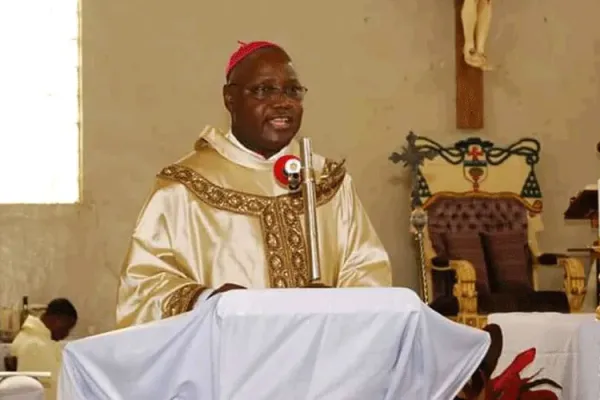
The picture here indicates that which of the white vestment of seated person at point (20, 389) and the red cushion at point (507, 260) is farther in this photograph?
the red cushion at point (507, 260)

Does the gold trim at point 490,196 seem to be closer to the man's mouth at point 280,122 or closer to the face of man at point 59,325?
the face of man at point 59,325

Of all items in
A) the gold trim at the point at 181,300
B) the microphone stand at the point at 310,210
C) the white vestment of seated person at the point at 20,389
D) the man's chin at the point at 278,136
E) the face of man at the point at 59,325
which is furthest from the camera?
the face of man at the point at 59,325

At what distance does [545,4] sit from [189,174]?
6.32 metres

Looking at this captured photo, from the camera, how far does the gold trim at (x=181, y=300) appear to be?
285 cm

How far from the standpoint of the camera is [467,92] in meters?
8.92

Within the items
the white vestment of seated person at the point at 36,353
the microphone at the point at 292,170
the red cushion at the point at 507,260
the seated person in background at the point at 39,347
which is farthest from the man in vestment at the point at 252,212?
the red cushion at the point at 507,260

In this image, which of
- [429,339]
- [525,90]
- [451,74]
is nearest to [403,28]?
[451,74]

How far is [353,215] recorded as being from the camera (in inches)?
135

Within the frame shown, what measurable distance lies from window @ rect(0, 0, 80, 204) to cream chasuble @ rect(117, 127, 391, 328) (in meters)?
5.19

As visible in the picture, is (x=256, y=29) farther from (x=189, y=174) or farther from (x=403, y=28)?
(x=189, y=174)

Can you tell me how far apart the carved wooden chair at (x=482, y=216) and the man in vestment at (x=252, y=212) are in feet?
14.0

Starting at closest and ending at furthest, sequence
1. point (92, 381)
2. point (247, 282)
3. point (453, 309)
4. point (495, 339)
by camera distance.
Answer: point (92, 381)
point (247, 282)
point (495, 339)
point (453, 309)

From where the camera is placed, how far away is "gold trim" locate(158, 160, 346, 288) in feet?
11.0

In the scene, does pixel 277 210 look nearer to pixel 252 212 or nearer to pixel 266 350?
pixel 252 212
